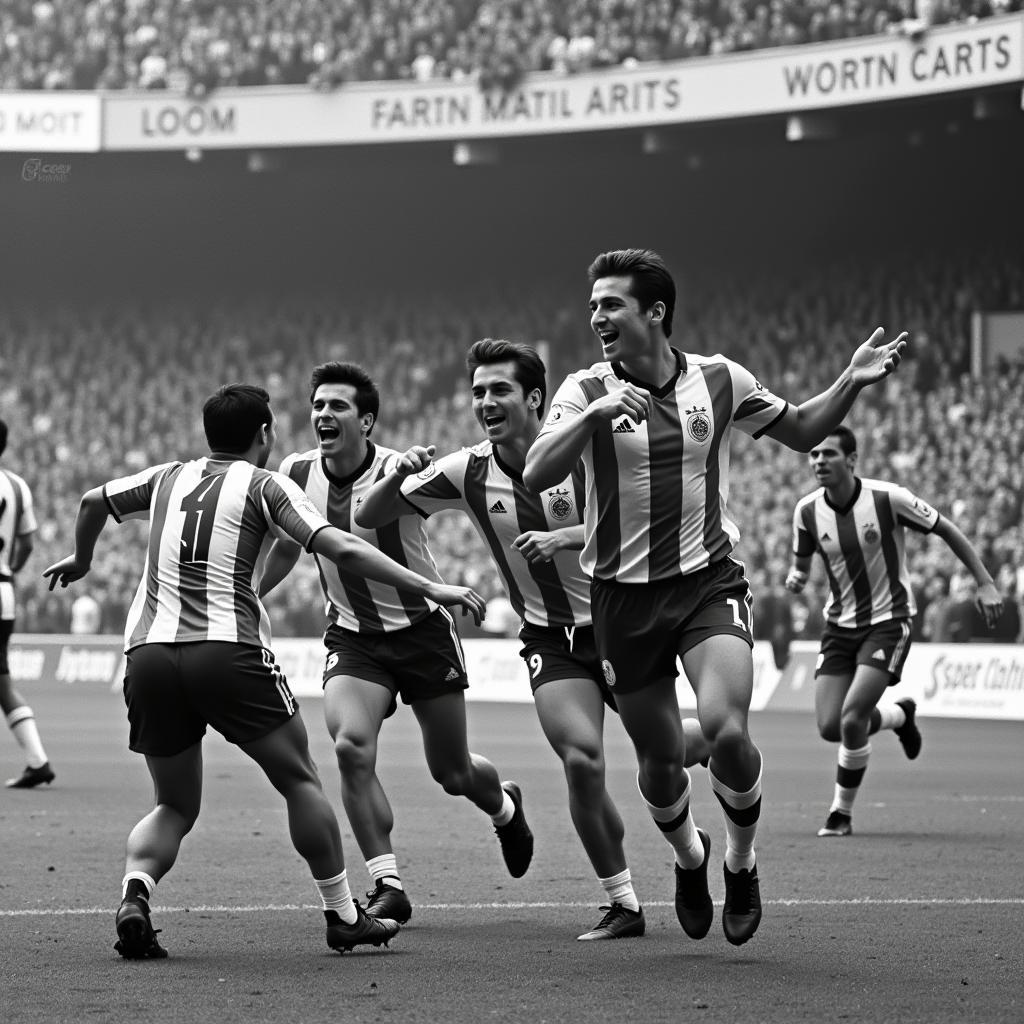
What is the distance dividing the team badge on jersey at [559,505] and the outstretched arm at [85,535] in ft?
5.57

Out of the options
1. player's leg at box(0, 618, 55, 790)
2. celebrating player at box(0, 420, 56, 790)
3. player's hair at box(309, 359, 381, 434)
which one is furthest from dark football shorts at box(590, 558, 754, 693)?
celebrating player at box(0, 420, 56, 790)

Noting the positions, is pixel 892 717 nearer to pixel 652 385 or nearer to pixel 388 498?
pixel 388 498

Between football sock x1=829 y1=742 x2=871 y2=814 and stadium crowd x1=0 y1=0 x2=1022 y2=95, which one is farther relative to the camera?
stadium crowd x1=0 y1=0 x2=1022 y2=95

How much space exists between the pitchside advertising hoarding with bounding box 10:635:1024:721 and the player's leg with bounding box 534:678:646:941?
1351 cm

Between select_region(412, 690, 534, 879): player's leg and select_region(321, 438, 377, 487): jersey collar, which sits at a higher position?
select_region(321, 438, 377, 487): jersey collar

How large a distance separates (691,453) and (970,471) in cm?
2181

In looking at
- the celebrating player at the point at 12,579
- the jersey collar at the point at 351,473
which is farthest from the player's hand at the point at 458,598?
the celebrating player at the point at 12,579

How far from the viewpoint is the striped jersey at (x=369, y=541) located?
771 cm

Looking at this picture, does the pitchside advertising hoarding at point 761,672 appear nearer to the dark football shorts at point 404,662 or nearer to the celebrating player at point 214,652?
the dark football shorts at point 404,662

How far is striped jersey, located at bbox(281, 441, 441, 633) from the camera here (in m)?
7.71

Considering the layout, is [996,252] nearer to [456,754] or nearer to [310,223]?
[310,223]

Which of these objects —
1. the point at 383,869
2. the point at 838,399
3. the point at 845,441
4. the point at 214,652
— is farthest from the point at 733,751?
the point at 845,441

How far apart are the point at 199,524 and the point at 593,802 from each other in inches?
70.9

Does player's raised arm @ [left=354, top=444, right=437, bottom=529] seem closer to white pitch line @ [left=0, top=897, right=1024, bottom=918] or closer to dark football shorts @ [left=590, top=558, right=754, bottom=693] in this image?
dark football shorts @ [left=590, top=558, right=754, bottom=693]
